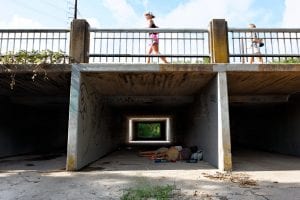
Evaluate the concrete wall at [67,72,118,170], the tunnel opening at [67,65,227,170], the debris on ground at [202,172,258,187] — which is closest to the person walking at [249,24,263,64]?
the tunnel opening at [67,65,227,170]

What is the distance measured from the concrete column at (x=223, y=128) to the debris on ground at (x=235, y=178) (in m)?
0.37

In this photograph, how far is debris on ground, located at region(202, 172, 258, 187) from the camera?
420 centimetres

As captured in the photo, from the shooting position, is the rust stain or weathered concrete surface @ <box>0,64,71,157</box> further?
weathered concrete surface @ <box>0,64,71,157</box>

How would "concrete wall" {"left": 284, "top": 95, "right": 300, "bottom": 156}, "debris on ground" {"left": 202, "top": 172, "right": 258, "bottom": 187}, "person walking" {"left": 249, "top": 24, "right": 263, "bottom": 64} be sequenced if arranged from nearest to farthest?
"debris on ground" {"left": 202, "top": 172, "right": 258, "bottom": 187} < "person walking" {"left": 249, "top": 24, "right": 263, "bottom": 64} < "concrete wall" {"left": 284, "top": 95, "right": 300, "bottom": 156}

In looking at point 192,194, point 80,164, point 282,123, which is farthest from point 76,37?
point 282,123

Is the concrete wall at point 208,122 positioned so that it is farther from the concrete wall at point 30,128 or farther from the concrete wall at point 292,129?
the concrete wall at point 30,128

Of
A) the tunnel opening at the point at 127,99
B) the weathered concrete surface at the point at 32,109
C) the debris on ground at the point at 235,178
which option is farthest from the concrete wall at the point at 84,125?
the debris on ground at the point at 235,178

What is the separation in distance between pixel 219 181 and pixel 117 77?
3.34m

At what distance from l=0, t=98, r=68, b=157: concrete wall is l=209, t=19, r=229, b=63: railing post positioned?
657cm

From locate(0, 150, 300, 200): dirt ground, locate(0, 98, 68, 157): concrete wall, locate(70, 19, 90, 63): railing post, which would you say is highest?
locate(70, 19, 90, 63): railing post

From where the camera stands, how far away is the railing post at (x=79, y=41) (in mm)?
5766

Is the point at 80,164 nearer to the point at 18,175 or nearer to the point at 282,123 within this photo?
the point at 18,175

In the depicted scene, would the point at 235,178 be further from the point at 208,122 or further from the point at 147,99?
the point at 147,99

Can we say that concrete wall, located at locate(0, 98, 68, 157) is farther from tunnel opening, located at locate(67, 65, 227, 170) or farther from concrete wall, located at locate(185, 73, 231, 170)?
concrete wall, located at locate(185, 73, 231, 170)
